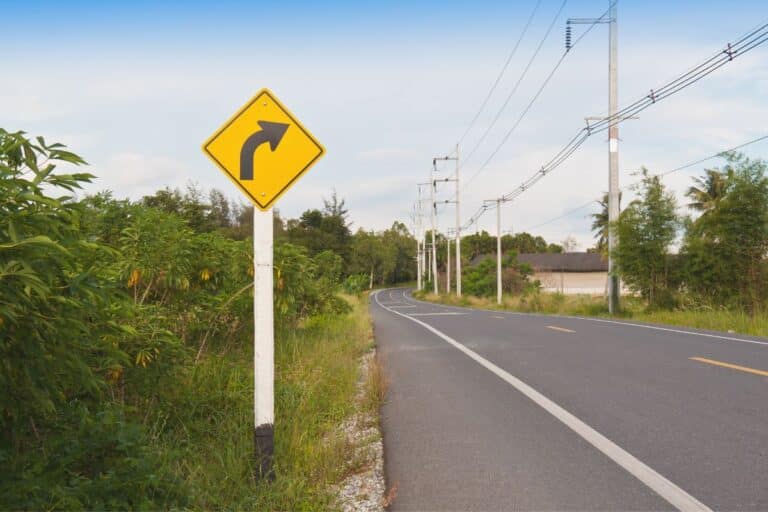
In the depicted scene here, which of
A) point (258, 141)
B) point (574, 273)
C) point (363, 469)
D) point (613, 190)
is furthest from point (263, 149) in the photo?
point (574, 273)

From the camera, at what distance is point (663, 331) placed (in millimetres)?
13664

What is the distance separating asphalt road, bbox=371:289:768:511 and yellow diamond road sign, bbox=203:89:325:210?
85.9 inches

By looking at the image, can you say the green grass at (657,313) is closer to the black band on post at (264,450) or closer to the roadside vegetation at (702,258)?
the roadside vegetation at (702,258)

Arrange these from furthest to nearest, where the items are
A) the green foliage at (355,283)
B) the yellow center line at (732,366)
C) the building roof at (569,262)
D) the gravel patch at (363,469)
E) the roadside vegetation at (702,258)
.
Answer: the building roof at (569,262)
the green foliage at (355,283)
the roadside vegetation at (702,258)
the yellow center line at (732,366)
the gravel patch at (363,469)

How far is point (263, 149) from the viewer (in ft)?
13.3

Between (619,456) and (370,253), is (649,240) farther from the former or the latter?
(370,253)

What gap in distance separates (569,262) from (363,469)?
78.7 metres

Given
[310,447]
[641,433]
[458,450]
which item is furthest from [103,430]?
[641,433]

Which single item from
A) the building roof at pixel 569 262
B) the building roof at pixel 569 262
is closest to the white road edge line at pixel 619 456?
the building roof at pixel 569 262

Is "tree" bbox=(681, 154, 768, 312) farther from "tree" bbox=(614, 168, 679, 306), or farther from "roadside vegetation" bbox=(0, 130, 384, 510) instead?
"roadside vegetation" bbox=(0, 130, 384, 510)

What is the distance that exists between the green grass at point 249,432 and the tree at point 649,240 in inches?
667

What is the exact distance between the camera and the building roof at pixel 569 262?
74.8 meters

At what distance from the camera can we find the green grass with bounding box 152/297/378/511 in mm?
3639

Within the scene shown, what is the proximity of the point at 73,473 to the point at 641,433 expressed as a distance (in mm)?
4226
